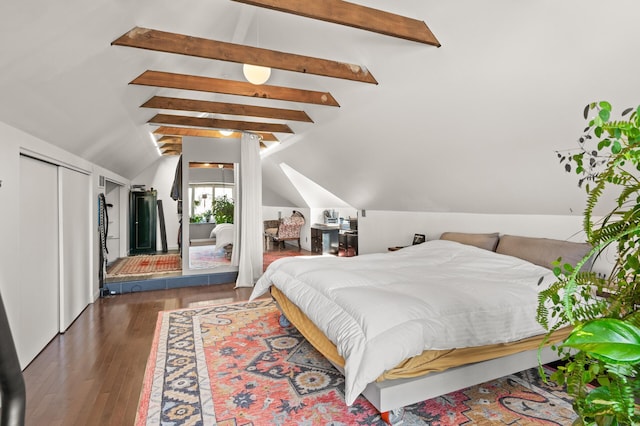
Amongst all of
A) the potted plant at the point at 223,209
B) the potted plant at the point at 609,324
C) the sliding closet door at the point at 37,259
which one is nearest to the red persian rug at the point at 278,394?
the sliding closet door at the point at 37,259

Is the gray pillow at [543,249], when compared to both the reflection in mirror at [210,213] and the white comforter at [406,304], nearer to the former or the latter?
the white comforter at [406,304]

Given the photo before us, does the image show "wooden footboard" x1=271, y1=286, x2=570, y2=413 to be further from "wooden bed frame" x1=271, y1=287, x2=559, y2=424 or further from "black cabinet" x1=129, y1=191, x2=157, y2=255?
"black cabinet" x1=129, y1=191, x2=157, y2=255

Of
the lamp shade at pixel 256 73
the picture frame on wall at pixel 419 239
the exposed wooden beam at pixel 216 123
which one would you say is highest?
the exposed wooden beam at pixel 216 123

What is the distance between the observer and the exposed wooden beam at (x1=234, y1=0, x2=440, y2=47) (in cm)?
226

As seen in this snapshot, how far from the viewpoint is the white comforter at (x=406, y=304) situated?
1914mm

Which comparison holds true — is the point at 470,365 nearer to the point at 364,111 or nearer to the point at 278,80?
the point at 364,111

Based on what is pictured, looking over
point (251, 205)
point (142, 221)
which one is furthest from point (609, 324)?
point (142, 221)

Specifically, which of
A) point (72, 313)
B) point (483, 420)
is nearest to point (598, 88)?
point (483, 420)

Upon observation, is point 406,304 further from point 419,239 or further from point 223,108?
point 223,108

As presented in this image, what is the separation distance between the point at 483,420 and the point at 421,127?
267 cm

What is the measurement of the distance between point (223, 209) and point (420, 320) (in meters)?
4.69

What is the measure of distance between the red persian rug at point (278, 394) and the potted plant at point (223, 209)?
2994 mm

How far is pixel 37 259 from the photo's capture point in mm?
3141

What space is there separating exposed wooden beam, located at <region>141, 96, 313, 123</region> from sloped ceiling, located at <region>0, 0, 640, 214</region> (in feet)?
0.39
